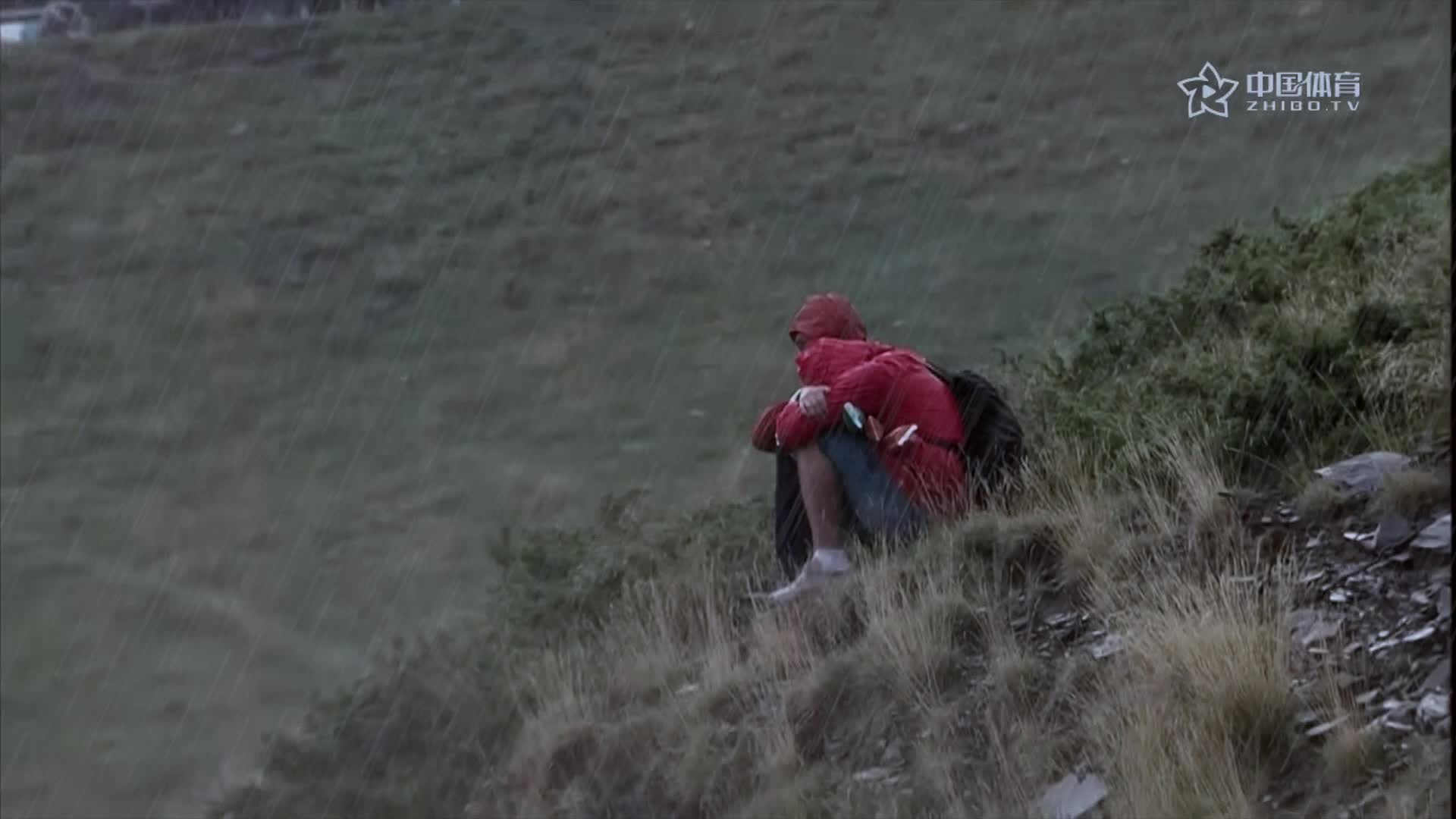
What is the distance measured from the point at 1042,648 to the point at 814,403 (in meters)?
1.57

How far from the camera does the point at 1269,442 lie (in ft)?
22.8

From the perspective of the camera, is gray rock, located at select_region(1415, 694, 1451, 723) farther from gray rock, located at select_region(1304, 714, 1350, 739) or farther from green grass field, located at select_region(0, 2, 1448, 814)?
green grass field, located at select_region(0, 2, 1448, 814)

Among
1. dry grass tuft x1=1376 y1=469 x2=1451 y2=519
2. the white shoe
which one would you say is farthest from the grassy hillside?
the white shoe

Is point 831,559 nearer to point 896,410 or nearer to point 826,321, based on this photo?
point 896,410

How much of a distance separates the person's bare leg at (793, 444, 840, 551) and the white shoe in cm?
4

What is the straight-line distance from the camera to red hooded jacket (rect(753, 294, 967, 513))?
23.7 ft

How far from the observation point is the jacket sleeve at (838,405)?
24.0 feet

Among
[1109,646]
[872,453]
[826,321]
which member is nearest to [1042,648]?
[1109,646]

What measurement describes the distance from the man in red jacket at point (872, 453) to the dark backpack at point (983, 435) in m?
0.06

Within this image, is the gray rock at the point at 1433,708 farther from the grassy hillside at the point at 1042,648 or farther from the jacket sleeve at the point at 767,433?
the jacket sleeve at the point at 767,433

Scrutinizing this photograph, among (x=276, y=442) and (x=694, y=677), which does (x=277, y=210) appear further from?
(x=694, y=677)

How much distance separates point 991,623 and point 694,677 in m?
1.42

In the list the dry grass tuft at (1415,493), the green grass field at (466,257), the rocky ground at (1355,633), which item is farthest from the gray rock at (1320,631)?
the green grass field at (466,257)

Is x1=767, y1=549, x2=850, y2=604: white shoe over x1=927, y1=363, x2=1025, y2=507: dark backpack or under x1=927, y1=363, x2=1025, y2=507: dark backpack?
under
